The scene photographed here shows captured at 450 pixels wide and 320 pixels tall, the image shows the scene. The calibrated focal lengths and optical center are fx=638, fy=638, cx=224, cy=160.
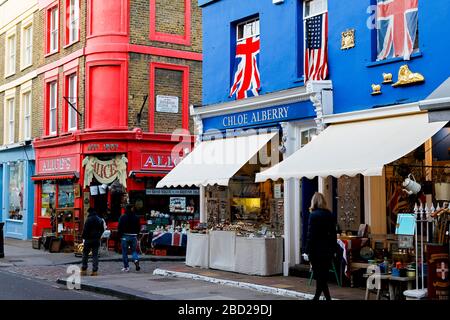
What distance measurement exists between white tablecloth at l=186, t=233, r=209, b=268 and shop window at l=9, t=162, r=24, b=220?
46.8ft

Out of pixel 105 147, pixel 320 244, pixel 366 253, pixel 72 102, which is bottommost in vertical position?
pixel 366 253

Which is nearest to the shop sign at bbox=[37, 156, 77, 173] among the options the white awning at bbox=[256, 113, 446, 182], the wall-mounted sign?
the wall-mounted sign

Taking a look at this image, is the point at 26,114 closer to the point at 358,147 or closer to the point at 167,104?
the point at 167,104

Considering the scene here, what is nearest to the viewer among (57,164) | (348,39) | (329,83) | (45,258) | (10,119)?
(348,39)

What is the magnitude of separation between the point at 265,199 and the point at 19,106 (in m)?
16.9

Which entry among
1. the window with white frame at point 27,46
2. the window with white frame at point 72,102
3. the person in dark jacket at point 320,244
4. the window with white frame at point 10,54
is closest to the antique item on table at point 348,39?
the person in dark jacket at point 320,244

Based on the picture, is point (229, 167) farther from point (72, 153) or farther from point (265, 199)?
point (72, 153)

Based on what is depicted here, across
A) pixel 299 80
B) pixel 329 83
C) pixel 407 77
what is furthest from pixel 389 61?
pixel 299 80

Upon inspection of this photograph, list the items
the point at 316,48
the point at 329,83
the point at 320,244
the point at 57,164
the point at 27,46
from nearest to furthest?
the point at 320,244 → the point at 329,83 → the point at 316,48 → the point at 57,164 → the point at 27,46

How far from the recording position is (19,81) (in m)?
28.5

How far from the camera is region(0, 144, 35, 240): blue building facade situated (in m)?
27.3

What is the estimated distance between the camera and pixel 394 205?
41.0ft

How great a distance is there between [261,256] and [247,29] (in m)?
5.95

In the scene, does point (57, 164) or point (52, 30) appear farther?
point (52, 30)
